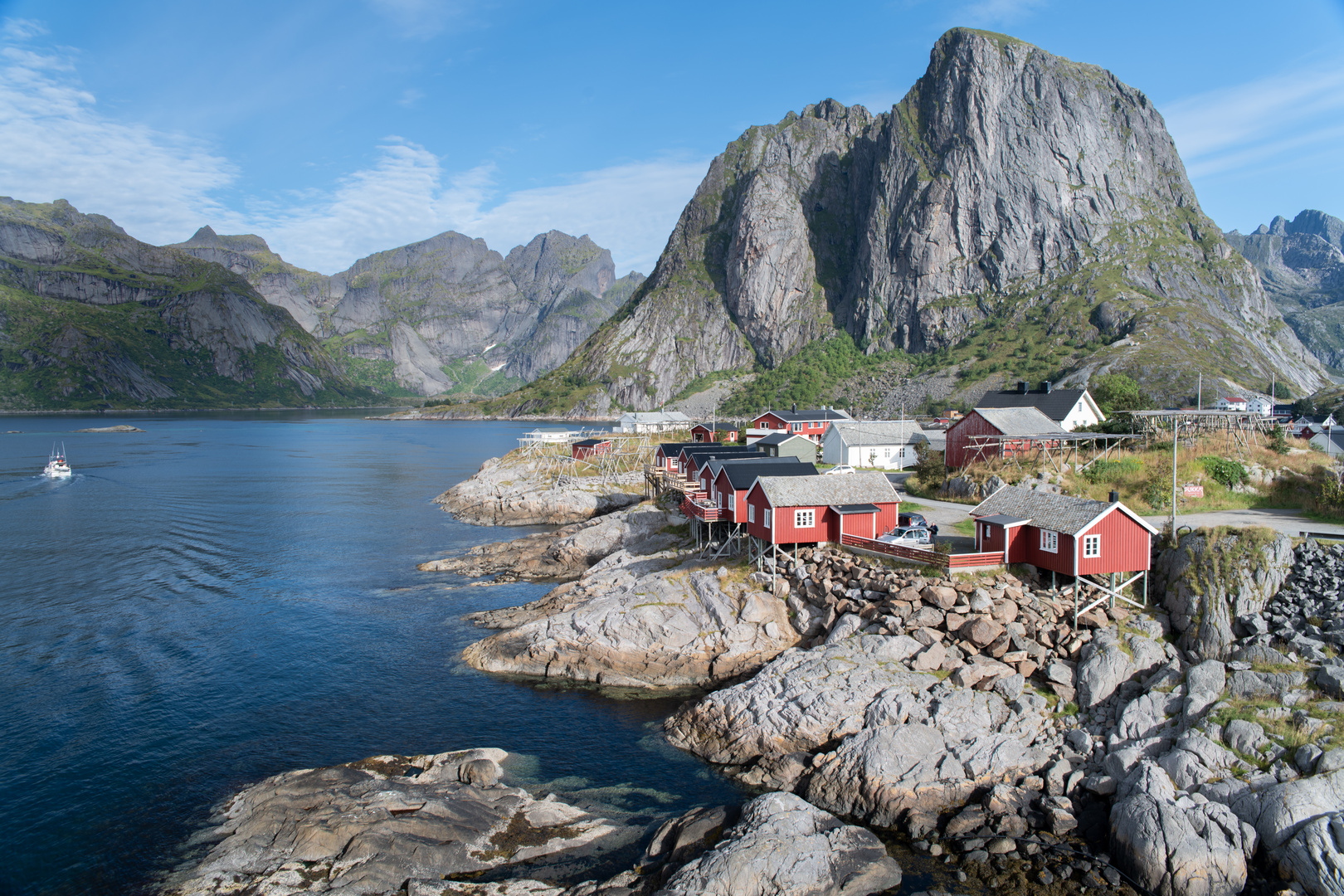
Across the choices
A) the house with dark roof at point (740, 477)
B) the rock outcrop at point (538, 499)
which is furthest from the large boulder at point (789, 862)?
the rock outcrop at point (538, 499)

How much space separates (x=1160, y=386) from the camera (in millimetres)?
126625

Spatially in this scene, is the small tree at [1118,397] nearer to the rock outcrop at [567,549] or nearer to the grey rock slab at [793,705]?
the rock outcrop at [567,549]

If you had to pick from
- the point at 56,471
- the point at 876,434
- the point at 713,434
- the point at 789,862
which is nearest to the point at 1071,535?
the point at 789,862

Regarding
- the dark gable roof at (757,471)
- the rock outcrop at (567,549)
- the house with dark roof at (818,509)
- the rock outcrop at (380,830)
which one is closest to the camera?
the rock outcrop at (380,830)

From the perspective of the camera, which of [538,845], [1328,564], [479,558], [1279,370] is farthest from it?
[1279,370]

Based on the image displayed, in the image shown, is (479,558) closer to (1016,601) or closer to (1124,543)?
(1016,601)

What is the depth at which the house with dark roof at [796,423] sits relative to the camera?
94.9 meters

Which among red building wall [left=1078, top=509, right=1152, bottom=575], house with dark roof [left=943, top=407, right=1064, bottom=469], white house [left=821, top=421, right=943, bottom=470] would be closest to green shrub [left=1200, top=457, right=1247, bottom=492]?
house with dark roof [left=943, top=407, right=1064, bottom=469]

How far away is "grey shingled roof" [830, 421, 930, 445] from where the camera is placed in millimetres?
71812

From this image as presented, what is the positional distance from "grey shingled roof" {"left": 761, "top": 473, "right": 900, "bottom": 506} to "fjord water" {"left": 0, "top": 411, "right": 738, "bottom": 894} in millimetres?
13179

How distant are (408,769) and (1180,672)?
28.0 meters

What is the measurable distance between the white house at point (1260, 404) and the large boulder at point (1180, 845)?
10295 cm

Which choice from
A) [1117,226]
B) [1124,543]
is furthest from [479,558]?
[1117,226]

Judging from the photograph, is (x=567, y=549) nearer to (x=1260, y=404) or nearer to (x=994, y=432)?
(x=994, y=432)
